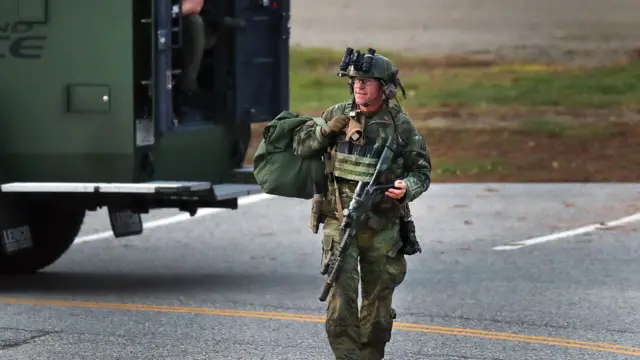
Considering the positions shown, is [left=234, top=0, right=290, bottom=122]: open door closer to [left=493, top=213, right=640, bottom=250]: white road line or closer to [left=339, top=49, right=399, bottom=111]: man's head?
[left=493, top=213, right=640, bottom=250]: white road line

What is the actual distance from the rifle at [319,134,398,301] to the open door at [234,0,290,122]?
187 inches

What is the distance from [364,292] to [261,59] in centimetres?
495

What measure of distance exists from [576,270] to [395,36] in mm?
12365

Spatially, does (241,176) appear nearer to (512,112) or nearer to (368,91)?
(368,91)

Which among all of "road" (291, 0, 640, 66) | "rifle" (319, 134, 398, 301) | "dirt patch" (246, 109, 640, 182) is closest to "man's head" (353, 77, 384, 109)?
"rifle" (319, 134, 398, 301)

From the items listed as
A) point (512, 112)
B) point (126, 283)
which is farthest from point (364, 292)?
point (512, 112)

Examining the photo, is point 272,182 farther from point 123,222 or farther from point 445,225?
point 445,225

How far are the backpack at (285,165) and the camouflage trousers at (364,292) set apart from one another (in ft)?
0.76

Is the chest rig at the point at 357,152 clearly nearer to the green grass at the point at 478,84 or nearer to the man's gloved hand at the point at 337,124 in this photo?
the man's gloved hand at the point at 337,124

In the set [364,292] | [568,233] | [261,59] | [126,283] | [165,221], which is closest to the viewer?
[364,292]

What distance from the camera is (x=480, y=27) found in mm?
23859

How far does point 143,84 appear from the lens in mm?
10648

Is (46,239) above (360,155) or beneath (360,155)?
beneath

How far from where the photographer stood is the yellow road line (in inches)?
358
